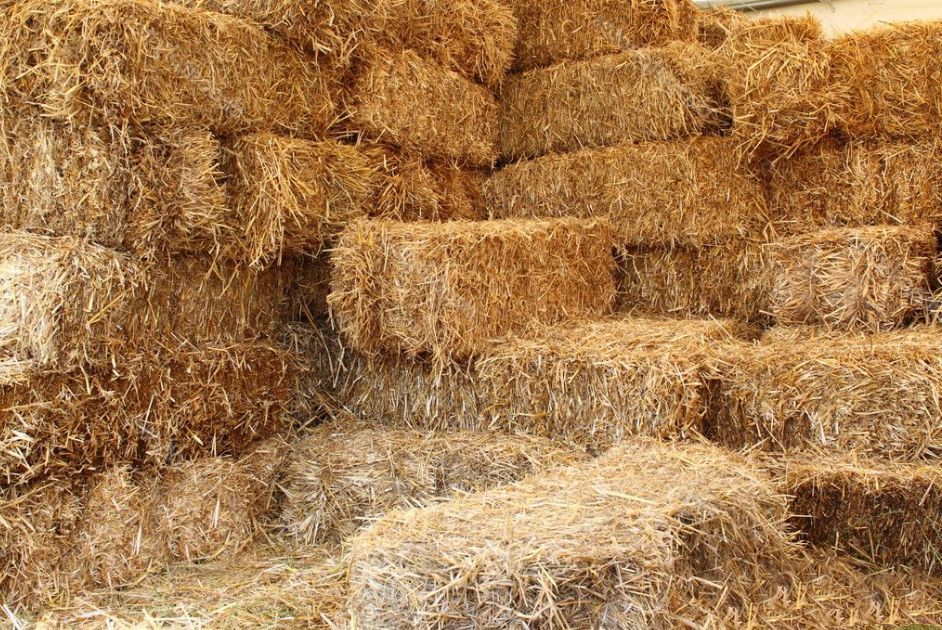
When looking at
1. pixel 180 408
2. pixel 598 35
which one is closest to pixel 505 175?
pixel 598 35

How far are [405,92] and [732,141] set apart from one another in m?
1.40

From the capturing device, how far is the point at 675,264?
14.0ft

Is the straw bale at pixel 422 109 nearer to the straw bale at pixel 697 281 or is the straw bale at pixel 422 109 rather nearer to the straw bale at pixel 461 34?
the straw bale at pixel 461 34

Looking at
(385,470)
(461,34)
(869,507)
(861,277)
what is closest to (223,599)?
(385,470)

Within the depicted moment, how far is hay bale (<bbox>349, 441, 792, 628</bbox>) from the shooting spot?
1979mm

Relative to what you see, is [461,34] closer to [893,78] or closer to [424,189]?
[424,189]

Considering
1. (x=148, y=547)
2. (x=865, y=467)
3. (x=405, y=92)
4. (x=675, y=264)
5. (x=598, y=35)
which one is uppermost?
(x=598, y=35)

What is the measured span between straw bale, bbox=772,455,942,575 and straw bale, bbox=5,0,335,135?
2169 millimetres

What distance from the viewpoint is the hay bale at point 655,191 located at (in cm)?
410

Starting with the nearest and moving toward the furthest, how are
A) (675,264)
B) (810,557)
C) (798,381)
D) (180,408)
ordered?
(810,557)
(798,381)
(180,408)
(675,264)

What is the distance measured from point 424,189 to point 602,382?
141 cm

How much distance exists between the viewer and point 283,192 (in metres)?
3.39

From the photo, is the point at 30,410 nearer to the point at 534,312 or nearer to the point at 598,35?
the point at 534,312

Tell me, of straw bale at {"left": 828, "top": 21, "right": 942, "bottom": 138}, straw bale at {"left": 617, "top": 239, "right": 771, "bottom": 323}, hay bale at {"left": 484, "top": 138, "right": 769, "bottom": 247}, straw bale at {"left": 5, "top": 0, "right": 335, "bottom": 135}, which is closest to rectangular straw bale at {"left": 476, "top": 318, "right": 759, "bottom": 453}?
straw bale at {"left": 617, "top": 239, "right": 771, "bottom": 323}
